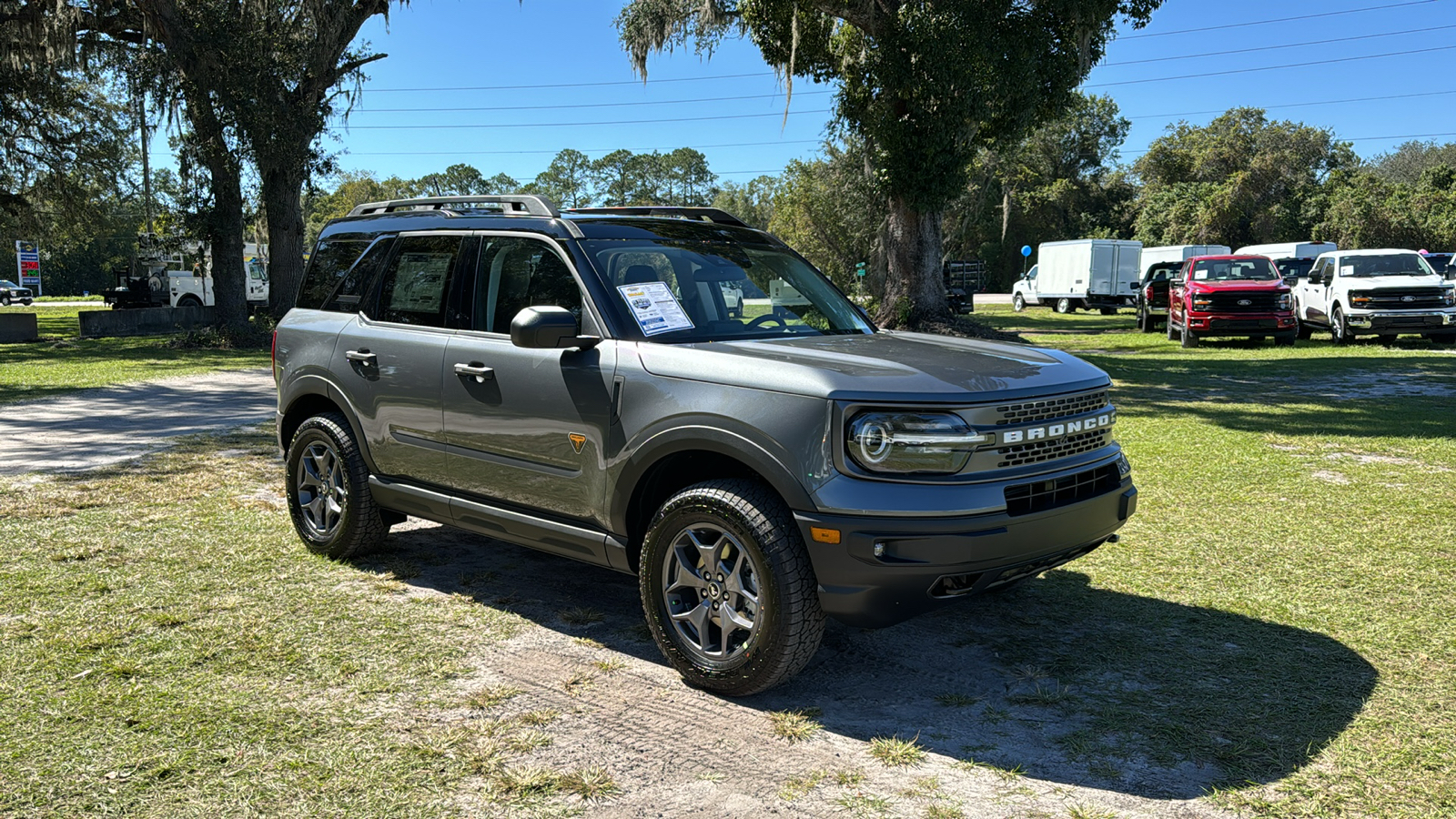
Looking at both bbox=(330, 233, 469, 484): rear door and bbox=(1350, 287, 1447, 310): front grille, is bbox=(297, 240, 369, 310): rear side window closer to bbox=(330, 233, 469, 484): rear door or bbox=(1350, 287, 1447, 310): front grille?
bbox=(330, 233, 469, 484): rear door

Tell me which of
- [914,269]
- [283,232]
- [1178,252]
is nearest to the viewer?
[914,269]

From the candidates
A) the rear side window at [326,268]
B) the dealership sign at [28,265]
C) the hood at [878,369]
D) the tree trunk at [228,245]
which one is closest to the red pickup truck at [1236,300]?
the hood at [878,369]

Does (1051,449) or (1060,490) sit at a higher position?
(1051,449)

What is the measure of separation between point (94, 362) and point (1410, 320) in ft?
81.5

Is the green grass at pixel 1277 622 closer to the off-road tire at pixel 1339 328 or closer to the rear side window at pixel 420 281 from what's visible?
the rear side window at pixel 420 281

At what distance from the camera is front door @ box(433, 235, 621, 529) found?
178 inches

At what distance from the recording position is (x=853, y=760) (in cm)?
359

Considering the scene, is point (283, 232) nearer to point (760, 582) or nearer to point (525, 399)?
point (525, 399)

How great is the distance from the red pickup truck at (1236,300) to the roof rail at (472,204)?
61.5 feet

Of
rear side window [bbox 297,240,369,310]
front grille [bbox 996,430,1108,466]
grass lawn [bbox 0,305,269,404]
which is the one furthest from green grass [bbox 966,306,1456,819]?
grass lawn [bbox 0,305,269,404]

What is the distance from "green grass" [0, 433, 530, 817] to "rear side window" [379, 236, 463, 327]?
143cm

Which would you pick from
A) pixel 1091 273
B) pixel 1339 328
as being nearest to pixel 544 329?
pixel 1339 328

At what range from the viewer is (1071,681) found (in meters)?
4.27

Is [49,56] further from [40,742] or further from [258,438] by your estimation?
[40,742]
